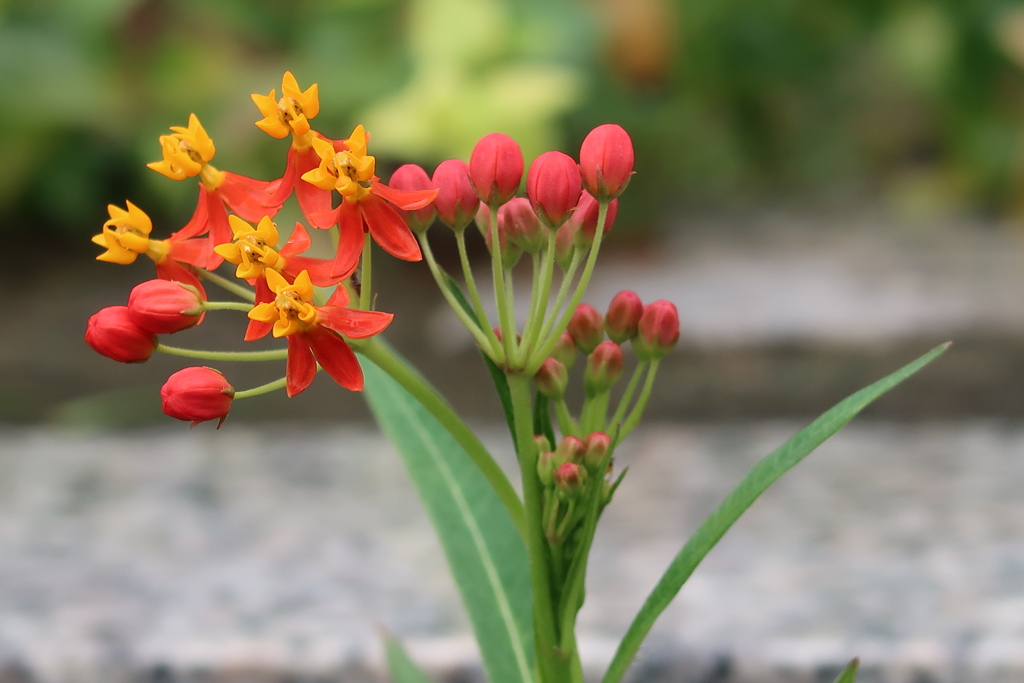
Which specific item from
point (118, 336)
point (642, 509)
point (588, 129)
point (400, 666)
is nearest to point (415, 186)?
point (118, 336)

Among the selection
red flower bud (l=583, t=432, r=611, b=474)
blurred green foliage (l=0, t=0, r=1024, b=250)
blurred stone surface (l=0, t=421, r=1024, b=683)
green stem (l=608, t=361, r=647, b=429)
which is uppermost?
blurred green foliage (l=0, t=0, r=1024, b=250)

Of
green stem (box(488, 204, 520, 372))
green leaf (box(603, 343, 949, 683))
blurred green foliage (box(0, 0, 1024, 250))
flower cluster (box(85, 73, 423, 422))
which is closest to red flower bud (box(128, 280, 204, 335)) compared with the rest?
flower cluster (box(85, 73, 423, 422))

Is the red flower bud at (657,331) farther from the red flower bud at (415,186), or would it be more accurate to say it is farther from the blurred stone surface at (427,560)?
the blurred stone surface at (427,560)

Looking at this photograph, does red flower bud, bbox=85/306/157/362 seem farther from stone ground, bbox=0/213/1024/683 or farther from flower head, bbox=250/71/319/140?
stone ground, bbox=0/213/1024/683

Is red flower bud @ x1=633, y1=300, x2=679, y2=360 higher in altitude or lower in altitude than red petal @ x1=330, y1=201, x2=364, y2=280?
lower

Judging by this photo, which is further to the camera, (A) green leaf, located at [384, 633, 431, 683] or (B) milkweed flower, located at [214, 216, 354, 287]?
(A) green leaf, located at [384, 633, 431, 683]

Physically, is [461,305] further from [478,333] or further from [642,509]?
[642,509]

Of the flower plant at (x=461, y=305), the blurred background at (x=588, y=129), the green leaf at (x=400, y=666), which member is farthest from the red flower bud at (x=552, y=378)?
the blurred background at (x=588, y=129)

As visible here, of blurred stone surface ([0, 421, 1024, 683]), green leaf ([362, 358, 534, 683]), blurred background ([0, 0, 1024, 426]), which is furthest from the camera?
blurred background ([0, 0, 1024, 426])
